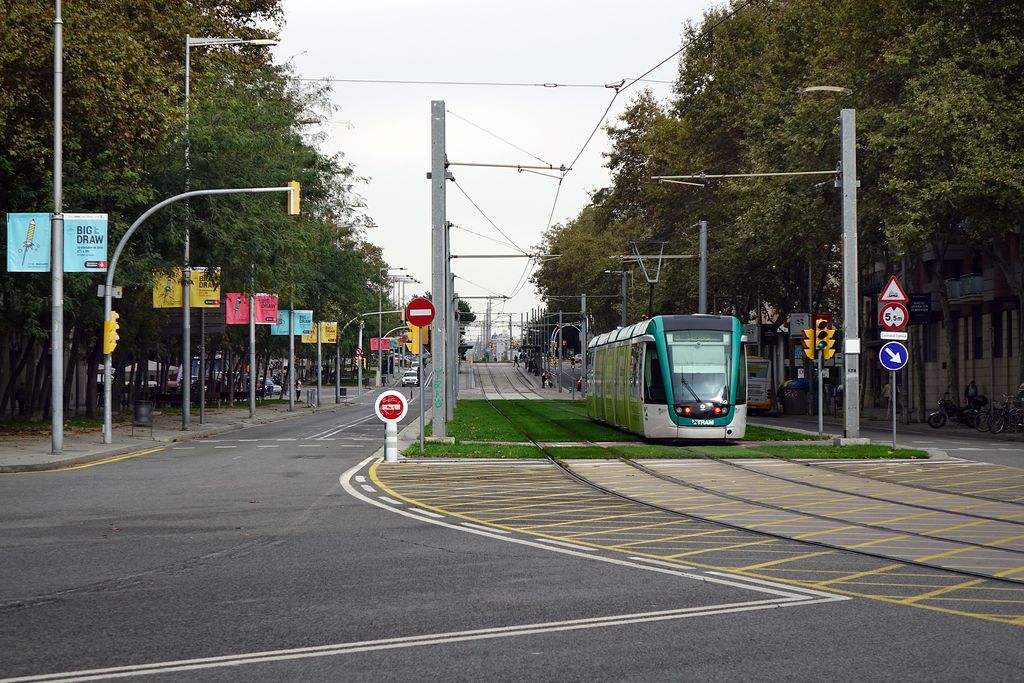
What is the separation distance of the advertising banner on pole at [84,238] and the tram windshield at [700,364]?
13.4 m

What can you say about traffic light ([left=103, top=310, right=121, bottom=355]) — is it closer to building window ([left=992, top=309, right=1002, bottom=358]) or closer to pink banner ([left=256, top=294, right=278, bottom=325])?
pink banner ([left=256, top=294, right=278, bottom=325])

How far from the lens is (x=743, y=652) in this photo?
303 inches

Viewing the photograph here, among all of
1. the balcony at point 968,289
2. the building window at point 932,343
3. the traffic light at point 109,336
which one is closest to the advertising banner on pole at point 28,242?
the traffic light at point 109,336

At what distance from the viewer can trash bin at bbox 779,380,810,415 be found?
219 feet

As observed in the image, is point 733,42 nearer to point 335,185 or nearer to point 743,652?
point 335,185

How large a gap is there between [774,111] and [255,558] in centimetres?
4089

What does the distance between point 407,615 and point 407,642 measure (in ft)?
3.06

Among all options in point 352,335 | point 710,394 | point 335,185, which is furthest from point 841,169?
point 352,335

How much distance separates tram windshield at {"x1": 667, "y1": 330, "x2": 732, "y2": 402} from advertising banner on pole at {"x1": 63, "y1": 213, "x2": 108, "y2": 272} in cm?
1342

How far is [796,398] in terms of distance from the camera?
66.9 meters

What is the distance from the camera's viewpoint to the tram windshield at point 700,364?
1224 inches

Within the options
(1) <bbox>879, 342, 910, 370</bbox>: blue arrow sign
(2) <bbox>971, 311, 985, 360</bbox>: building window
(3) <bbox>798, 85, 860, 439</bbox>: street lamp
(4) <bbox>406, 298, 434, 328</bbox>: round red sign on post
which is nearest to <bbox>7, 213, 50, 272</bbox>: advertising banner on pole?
(4) <bbox>406, 298, 434, 328</bbox>: round red sign on post

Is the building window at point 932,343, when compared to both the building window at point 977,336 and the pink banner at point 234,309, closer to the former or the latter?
the building window at point 977,336

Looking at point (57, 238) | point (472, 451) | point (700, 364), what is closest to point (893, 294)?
point (700, 364)
